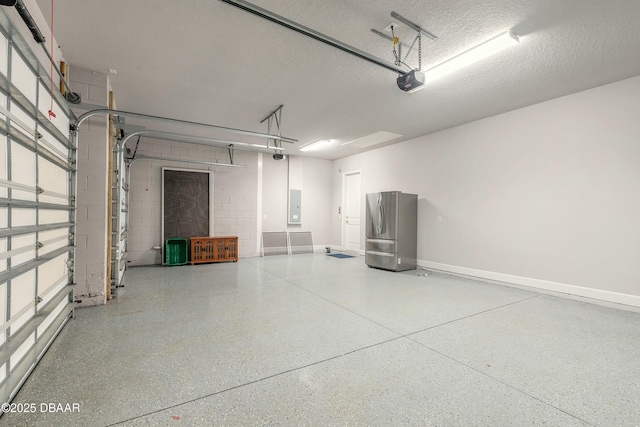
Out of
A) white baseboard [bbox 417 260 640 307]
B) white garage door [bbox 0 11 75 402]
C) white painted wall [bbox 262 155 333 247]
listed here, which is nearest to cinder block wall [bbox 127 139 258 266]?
white painted wall [bbox 262 155 333 247]

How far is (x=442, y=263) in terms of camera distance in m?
5.85

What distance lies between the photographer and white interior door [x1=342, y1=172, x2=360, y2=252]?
8344 mm

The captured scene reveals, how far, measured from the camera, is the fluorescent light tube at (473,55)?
108 inches

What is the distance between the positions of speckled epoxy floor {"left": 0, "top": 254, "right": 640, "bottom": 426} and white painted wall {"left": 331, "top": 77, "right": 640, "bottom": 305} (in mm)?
649

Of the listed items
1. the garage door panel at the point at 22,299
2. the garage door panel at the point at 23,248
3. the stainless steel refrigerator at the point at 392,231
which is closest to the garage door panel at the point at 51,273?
the garage door panel at the point at 22,299

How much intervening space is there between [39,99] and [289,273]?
4.35m

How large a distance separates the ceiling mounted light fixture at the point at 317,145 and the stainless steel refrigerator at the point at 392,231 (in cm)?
178

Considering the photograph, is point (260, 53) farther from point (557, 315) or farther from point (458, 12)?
point (557, 315)

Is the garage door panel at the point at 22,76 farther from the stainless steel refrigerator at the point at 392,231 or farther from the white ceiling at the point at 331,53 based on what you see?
the stainless steel refrigerator at the point at 392,231

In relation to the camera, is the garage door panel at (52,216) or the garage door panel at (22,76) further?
the garage door panel at (52,216)

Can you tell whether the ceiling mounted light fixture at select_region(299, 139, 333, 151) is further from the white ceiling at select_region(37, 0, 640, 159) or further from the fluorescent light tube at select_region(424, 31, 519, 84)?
the fluorescent light tube at select_region(424, 31, 519, 84)

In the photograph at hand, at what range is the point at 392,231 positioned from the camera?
5.97 m

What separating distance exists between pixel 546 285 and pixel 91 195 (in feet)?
21.9

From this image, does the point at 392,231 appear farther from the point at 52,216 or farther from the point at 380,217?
the point at 52,216
